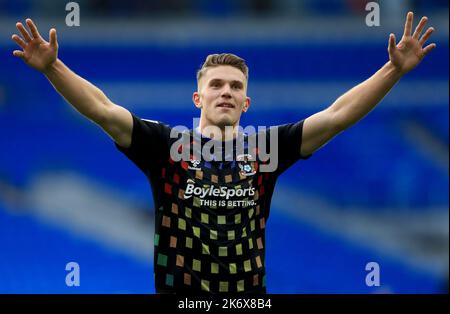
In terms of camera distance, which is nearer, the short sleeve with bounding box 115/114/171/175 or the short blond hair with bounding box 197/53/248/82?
the short sleeve with bounding box 115/114/171/175

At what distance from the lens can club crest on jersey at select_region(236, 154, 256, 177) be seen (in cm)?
473

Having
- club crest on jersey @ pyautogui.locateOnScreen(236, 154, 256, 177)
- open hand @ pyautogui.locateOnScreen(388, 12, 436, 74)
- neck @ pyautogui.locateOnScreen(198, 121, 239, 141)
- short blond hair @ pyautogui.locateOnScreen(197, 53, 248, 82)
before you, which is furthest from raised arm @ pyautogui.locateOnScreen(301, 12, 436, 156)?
short blond hair @ pyautogui.locateOnScreen(197, 53, 248, 82)

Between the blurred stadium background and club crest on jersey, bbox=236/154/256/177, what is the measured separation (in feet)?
14.6

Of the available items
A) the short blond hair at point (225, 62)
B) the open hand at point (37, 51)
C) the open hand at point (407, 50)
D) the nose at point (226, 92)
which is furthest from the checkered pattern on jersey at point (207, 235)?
the open hand at point (407, 50)

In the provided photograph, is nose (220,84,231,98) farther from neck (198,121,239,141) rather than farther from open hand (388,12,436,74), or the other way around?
open hand (388,12,436,74)

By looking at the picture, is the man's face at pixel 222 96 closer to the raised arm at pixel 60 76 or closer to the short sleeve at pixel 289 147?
the short sleeve at pixel 289 147

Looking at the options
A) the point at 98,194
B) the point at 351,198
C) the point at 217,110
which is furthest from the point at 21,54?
the point at 351,198

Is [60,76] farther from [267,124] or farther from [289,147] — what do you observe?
[267,124]

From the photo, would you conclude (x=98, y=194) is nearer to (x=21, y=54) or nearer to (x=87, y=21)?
(x=87, y=21)

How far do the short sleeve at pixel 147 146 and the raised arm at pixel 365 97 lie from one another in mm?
923

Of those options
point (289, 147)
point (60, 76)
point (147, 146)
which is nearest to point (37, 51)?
point (60, 76)

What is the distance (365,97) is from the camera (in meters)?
4.69

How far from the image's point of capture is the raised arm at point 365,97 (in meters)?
4.69

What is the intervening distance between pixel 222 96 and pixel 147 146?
625 mm
